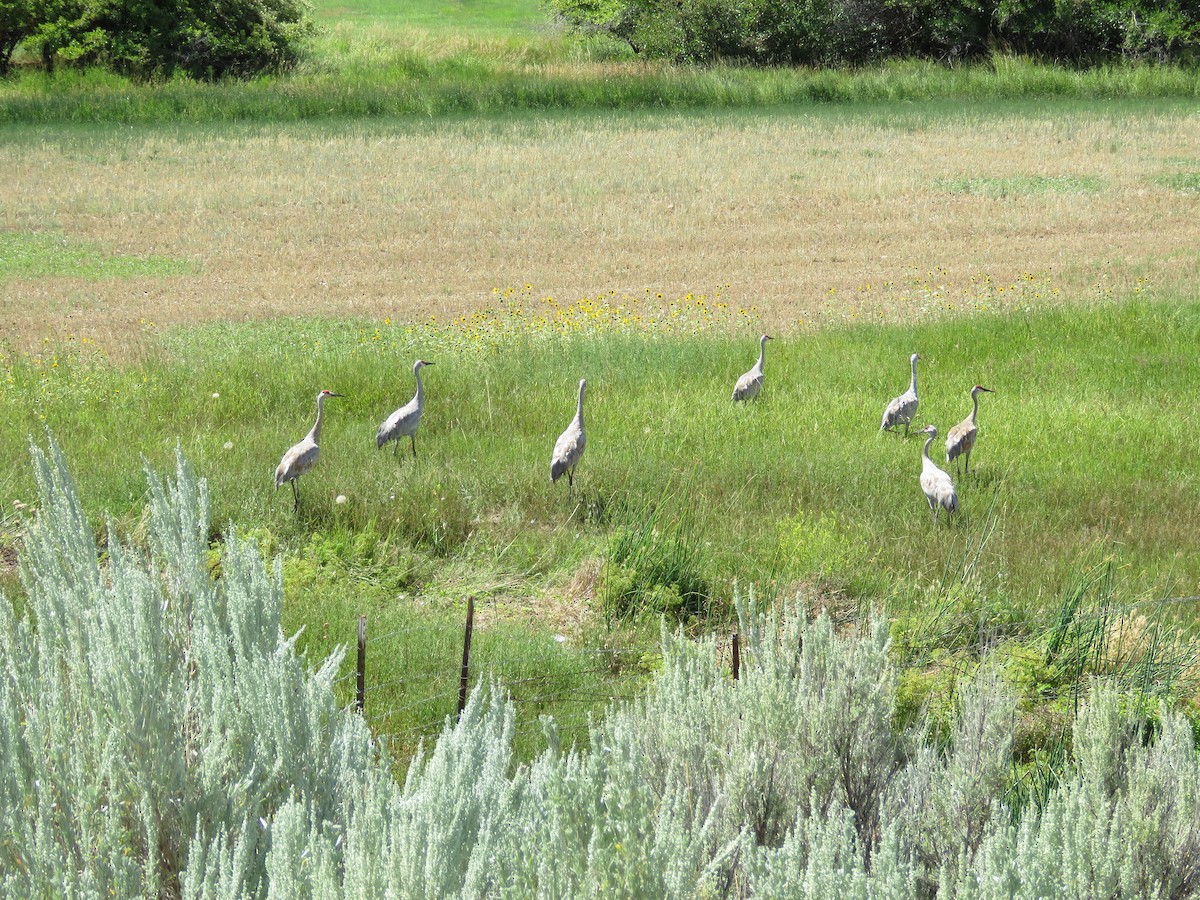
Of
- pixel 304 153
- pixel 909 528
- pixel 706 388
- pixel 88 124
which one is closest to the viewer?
pixel 909 528

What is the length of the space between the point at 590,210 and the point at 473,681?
685 inches

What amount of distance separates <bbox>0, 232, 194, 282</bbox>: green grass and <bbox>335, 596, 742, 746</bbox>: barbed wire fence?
13406mm

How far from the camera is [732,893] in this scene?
3.35 metres

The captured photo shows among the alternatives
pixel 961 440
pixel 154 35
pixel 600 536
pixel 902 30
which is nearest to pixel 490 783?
pixel 600 536

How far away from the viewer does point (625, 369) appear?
38.7ft

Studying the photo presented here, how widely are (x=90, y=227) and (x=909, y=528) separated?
1713cm

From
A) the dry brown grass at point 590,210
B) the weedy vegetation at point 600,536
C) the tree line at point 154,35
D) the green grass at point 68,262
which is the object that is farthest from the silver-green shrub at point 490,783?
the tree line at point 154,35

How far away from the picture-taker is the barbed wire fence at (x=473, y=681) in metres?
5.72

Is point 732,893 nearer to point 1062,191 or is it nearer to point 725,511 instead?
point 725,511

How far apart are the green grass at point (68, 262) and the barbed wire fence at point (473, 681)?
Result: 13.4m

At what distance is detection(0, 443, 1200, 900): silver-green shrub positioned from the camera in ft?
9.66

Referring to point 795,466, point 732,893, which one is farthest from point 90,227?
point 732,893

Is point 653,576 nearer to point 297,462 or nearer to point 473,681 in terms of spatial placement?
point 473,681

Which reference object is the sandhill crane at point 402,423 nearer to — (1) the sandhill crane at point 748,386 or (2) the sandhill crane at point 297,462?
(2) the sandhill crane at point 297,462
